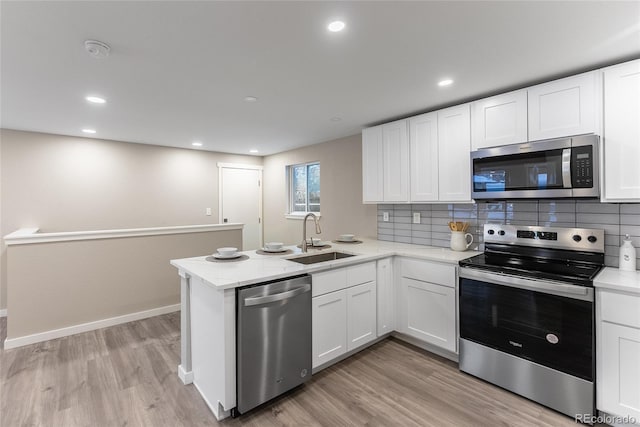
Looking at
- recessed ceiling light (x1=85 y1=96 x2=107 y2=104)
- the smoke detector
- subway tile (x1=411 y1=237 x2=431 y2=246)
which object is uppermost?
recessed ceiling light (x1=85 y1=96 x2=107 y2=104)

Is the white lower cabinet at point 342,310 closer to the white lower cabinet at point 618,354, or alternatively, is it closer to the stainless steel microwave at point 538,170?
the stainless steel microwave at point 538,170

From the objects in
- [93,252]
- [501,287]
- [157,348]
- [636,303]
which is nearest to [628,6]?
[636,303]

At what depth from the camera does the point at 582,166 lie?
2.03 m

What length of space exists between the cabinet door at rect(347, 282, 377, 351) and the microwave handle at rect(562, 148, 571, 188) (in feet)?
5.37

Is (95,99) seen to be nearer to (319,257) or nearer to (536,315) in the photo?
(319,257)

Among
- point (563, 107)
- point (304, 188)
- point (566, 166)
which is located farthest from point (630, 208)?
point (304, 188)

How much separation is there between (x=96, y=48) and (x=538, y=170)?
305 cm

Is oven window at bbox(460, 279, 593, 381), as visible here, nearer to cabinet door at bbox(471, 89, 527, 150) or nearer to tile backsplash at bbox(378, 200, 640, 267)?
tile backsplash at bbox(378, 200, 640, 267)

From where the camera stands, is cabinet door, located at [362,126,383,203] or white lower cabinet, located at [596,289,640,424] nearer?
white lower cabinet, located at [596,289,640,424]

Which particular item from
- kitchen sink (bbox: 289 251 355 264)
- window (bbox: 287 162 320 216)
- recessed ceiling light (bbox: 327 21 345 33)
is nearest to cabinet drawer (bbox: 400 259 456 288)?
kitchen sink (bbox: 289 251 355 264)

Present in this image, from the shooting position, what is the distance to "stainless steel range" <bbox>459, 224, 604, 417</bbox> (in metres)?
1.86

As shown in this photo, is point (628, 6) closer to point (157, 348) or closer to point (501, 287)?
point (501, 287)

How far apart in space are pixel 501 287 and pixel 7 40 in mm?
3472

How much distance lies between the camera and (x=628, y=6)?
4.70 feet
